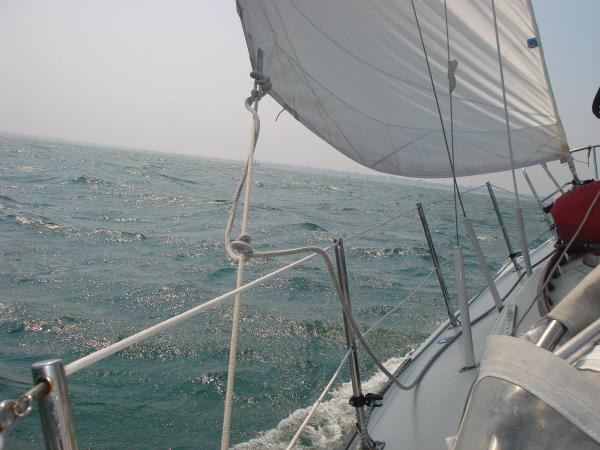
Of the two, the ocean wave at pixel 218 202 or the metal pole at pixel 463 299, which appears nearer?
the metal pole at pixel 463 299

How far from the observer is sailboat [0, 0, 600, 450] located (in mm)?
1406

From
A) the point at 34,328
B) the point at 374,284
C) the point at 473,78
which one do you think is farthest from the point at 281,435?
the point at 374,284

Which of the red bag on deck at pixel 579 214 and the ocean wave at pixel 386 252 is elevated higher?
the red bag on deck at pixel 579 214

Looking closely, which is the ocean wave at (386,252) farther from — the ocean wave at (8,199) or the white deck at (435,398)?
the ocean wave at (8,199)

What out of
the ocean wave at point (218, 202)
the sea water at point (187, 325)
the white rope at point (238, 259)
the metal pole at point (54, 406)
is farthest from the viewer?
the ocean wave at point (218, 202)

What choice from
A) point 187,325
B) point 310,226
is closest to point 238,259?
point 187,325

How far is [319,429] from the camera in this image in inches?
103

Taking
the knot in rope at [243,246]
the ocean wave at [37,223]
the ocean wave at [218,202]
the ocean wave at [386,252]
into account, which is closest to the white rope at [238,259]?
the knot in rope at [243,246]

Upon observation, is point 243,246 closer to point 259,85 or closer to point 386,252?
point 259,85

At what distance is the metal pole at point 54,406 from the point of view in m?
0.50

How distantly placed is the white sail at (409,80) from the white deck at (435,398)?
31.1 inches

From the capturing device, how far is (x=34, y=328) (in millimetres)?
4137

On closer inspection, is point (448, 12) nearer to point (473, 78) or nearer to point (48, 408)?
point (473, 78)

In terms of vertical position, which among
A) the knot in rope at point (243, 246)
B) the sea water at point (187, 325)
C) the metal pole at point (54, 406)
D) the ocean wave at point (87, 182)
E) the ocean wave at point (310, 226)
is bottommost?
the sea water at point (187, 325)
